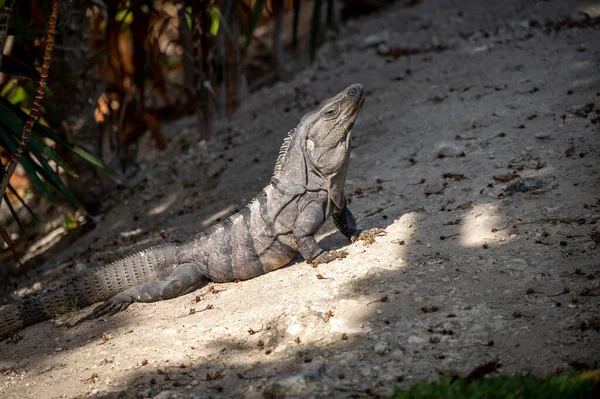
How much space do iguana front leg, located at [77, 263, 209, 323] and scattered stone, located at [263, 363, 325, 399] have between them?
193 centimetres

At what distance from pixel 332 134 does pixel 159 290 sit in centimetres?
188

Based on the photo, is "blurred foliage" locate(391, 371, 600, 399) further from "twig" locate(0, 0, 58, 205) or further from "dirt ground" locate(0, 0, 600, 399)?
"twig" locate(0, 0, 58, 205)

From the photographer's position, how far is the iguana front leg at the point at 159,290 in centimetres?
561

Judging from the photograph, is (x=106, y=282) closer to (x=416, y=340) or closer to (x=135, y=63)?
(x=416, y=340)

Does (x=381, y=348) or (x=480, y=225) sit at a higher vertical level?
(x=381, y=348)

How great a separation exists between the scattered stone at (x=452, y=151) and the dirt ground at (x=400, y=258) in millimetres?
19

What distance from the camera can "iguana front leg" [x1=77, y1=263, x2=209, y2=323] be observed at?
5.61 metres

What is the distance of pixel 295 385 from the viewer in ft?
12.5

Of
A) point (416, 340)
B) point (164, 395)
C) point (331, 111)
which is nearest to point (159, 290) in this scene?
point (164, 395)

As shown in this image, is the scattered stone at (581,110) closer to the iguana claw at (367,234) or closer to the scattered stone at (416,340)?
the iguana claw at (367,234)

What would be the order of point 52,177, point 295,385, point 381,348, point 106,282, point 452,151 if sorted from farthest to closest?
point 452,151 → point 52,177 → point 106,282 → point 381,348 → point 295,385

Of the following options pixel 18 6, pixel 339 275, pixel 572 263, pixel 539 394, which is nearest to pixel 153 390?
pixel 339 275

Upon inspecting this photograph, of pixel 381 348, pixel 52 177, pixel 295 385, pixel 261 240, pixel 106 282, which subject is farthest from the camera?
pixel 52 177

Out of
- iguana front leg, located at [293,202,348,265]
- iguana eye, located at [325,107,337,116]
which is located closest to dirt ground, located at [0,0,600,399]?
iguana front leg, located at [293,202,348,265]
